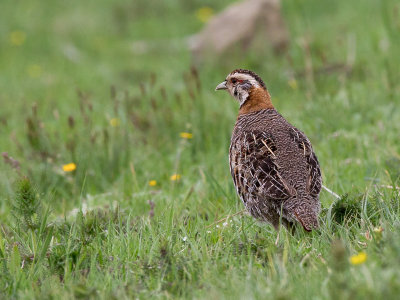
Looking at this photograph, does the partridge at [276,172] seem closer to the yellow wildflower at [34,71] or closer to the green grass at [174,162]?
the green grass at [174,162]

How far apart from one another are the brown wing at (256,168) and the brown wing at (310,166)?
21 centimetres

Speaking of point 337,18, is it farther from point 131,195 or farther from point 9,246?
point 9,246

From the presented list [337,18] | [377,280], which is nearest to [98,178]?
[377,280]

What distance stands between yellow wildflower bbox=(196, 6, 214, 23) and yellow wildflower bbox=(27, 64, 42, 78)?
12.8 feet

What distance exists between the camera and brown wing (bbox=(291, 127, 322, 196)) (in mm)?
4820

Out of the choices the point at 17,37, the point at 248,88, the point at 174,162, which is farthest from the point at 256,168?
the point at 17,37

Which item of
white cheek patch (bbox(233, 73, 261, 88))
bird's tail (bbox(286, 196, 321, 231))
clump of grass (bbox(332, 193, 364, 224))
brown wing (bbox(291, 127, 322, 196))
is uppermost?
white cheek patch (bbox(233, 73, 261, 88))

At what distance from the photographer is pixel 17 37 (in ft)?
46.3

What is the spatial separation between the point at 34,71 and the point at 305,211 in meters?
8.98

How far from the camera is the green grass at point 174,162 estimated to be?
12.9ft

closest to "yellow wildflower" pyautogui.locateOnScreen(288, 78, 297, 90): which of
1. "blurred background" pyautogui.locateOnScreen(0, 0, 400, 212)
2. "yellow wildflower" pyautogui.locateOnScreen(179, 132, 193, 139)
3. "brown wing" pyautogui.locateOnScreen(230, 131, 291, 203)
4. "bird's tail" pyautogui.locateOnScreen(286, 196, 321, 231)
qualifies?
"blurred background" pyautogui.locateOnScreen(0, 0, 400, 212)

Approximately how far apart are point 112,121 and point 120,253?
14.1 ft

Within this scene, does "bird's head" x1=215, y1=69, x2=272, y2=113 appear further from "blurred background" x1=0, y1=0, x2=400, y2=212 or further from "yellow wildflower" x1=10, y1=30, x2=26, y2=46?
"yellow wildflower" x1=10, y1=30, x2=26, y2=46

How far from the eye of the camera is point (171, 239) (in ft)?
15.0
